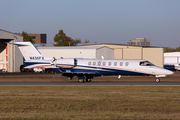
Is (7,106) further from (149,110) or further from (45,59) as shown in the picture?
(45,59)

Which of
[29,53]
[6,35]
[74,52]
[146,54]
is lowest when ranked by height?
[29,53]

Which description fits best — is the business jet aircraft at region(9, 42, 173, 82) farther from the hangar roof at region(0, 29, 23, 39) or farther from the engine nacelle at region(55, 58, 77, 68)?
the hangar roof at region(0, 29, 23, 39)

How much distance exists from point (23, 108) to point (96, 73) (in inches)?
711

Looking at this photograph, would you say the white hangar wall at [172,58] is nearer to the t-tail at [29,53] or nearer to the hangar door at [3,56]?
the hangar door at [3,56]

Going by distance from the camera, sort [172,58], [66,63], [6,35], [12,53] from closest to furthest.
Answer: [66,63] → [6,35] → [12,53] → [172,58]

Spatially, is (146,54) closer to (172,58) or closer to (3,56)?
(172,58)

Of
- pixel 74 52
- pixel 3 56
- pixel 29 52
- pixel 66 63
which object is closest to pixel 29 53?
pixel 29 52

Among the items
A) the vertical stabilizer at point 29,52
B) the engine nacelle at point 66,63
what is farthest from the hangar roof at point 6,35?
the engine nacelle at point 66,63

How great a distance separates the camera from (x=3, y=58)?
54.8 metres

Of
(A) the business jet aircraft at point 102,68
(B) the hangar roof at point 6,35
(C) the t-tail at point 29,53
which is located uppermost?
(B) the hangar roof at point 6,35

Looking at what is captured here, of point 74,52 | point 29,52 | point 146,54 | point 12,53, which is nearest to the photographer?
point 29,52

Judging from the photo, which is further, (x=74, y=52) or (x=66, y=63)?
(x=74, y=52)

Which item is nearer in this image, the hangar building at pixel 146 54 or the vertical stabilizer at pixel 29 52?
the vertical stabilizer at pixel 29 52

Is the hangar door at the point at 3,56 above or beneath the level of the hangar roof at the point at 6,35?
beneath
